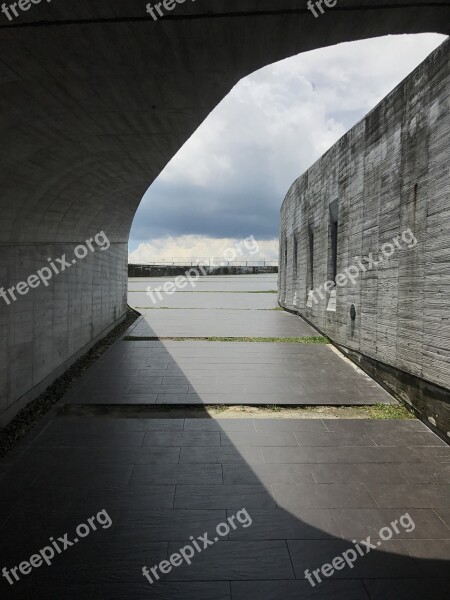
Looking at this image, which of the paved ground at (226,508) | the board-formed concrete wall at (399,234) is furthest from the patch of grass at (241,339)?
the paved ground at (226,508)

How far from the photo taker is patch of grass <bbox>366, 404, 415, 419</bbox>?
657 centimetres

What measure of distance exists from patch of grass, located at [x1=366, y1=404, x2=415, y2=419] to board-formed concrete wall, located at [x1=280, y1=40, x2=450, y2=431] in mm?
258

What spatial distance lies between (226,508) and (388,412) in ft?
12.5

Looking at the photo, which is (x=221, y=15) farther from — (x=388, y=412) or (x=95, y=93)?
(x=388, y=412)

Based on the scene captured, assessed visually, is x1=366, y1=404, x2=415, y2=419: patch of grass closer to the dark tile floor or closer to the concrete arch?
the dark tile floor

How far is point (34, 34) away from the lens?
338 centimetres

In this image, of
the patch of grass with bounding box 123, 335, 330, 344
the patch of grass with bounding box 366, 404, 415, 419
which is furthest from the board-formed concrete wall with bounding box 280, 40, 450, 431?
the patch of grass with bounding box 123, 335, 330, 344

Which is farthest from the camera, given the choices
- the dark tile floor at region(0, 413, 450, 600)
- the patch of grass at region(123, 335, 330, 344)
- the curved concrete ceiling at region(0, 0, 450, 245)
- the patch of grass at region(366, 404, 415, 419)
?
the patch of grass at region(123, 335, 330, 344)

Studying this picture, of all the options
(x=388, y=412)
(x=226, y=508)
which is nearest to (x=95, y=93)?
(x=226, y=508)

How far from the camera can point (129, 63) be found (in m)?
3.94

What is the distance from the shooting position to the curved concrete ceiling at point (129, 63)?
3348 millimetres

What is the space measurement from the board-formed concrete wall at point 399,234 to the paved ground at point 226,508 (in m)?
1.40

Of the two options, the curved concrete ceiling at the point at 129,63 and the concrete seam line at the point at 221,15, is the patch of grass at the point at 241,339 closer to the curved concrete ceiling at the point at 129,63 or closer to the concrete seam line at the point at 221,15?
the curved concrete ceiling at the point at 129,63

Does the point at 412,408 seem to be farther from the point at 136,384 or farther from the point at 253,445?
the point at 136,384
